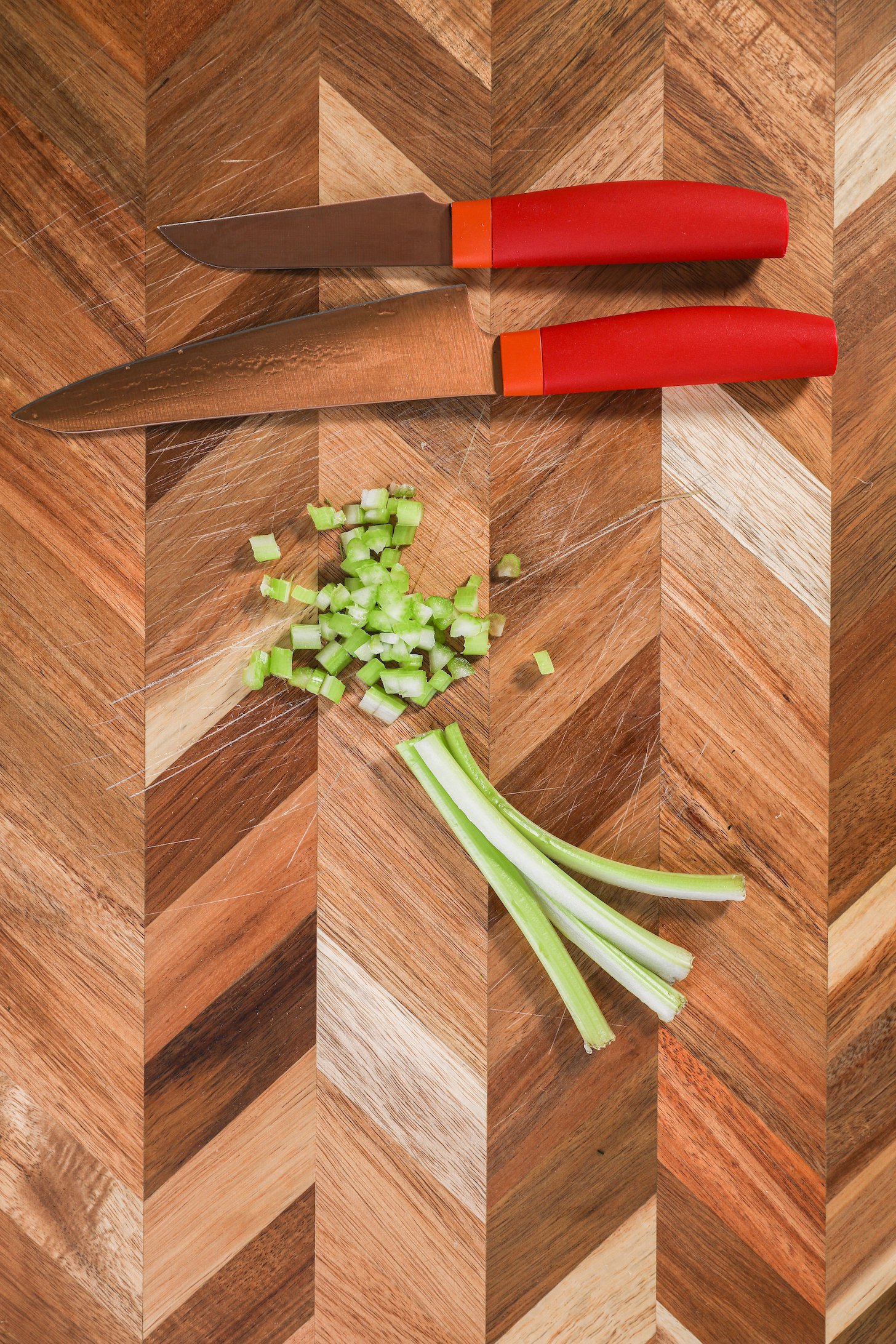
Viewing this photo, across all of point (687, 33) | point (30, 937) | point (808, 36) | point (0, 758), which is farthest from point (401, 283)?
point (30, 937)

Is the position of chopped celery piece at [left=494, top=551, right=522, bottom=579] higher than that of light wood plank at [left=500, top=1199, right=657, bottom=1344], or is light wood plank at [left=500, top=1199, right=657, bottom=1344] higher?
chopped celery piece at [left=494, top=551, right=522, bottom=579]

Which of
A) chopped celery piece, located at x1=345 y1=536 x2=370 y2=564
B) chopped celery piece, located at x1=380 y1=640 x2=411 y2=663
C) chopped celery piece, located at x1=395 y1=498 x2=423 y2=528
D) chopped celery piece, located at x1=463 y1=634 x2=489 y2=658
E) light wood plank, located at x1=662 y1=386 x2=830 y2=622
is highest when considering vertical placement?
light wood plank, located at x1=662 y1=386 x2=830 y2=622

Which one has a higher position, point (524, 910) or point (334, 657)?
point (334, 657)

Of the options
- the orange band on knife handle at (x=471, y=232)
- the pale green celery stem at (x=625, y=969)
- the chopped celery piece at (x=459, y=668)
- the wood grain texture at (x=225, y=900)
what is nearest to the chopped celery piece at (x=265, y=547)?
the wood grain texture at (x=225, y=900)

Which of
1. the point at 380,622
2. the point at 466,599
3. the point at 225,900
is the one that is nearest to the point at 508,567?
the point at 466,599

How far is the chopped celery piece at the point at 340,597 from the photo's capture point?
903 millimetres

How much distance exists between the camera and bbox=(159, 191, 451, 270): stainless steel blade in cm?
88

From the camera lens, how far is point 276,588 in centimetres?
90

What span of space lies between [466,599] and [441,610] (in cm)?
4

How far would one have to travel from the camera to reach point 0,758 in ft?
3.08

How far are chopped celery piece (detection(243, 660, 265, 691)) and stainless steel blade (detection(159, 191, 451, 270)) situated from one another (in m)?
0.46

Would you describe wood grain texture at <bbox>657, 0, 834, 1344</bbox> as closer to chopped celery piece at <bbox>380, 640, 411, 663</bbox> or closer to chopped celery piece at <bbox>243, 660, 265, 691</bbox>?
chopped celery piece at <bbox>380, 640, 411, 663</bbox>

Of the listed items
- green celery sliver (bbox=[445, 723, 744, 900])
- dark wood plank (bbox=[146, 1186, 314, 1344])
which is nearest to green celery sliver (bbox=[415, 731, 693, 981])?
green celery sliver (bbox=[445, 723, 744, 900])

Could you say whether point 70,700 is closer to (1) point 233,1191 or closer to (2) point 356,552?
(2) point 356,552
